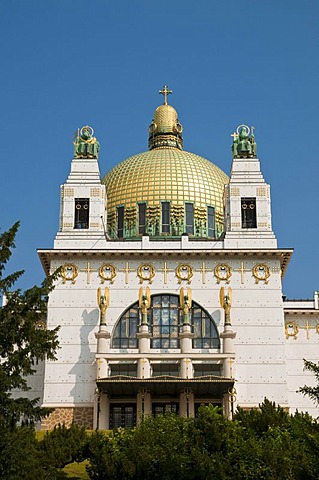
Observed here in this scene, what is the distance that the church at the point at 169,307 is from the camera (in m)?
45.7

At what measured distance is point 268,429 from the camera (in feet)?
114

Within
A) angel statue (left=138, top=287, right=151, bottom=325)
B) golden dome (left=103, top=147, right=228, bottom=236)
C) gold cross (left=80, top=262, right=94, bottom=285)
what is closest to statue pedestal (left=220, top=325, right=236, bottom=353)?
angel statue (left=138, top=287, right=151, bottom=325)

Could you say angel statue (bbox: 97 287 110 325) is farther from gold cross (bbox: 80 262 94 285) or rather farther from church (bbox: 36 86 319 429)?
gold cross (bbox: 80 262 94 285)

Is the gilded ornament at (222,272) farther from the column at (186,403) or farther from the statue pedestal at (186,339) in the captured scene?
the column at (186,403)

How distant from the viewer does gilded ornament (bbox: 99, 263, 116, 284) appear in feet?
159

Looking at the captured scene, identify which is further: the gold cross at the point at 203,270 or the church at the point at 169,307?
the gold cross at the point at 203,270

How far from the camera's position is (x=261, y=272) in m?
48.7

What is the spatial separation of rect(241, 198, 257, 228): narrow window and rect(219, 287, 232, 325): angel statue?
4.43 meters

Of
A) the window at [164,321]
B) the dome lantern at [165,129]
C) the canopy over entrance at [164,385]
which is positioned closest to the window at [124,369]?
the canopy over entrance at [164,385]

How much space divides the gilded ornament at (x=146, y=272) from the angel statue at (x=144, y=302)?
53 centimetres

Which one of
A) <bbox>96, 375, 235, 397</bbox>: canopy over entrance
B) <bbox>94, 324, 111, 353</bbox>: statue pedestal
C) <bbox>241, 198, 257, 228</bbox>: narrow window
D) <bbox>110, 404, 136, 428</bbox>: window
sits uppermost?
<bbox>241, 198, 257, 228</bbox>: narrow window

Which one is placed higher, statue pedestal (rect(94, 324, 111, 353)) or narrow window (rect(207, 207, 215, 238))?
narrow window (rect(207, 207, 215, 238))

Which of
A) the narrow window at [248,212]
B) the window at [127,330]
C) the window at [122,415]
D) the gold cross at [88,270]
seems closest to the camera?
the window at [122,415]

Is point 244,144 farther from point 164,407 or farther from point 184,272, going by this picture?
point 164,407
